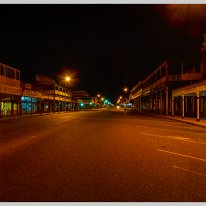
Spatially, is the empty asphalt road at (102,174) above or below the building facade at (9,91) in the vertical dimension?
below

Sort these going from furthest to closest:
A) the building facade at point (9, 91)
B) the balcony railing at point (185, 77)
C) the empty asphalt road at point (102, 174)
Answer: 1. the balcony railing at point (185, 77)
2. the building facade at point (9, 91)
3. the empty asphalt road at point (102, 174)

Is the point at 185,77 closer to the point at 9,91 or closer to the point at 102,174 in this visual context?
the point at 9,91

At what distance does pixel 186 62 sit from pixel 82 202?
4378 centimetres

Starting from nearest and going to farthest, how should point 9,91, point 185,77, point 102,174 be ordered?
point 102,174 → point 9,91 → point 185,77

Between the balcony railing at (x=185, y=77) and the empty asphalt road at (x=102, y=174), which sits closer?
the empty asphalt road at (x=102, y=174)

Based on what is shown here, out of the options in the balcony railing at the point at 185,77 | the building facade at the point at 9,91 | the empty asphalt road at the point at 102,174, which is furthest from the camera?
the balcony railing at the point at 185,77

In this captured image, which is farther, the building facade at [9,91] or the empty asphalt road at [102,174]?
the building facade at [9,91]

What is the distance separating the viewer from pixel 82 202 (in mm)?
4297

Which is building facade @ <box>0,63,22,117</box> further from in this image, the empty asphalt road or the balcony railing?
the empty asphalt road

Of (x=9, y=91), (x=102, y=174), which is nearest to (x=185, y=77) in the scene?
(x=9, y=91)

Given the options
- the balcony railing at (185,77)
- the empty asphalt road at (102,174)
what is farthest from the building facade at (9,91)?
the empty asphalt road at (102,174)

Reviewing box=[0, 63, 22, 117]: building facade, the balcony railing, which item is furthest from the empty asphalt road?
the balcony railing

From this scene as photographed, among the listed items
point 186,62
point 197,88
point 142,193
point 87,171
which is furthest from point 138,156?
point 186,62

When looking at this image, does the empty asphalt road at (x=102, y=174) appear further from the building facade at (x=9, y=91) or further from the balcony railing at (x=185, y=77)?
the balcony railing at (x=185, y=77)
